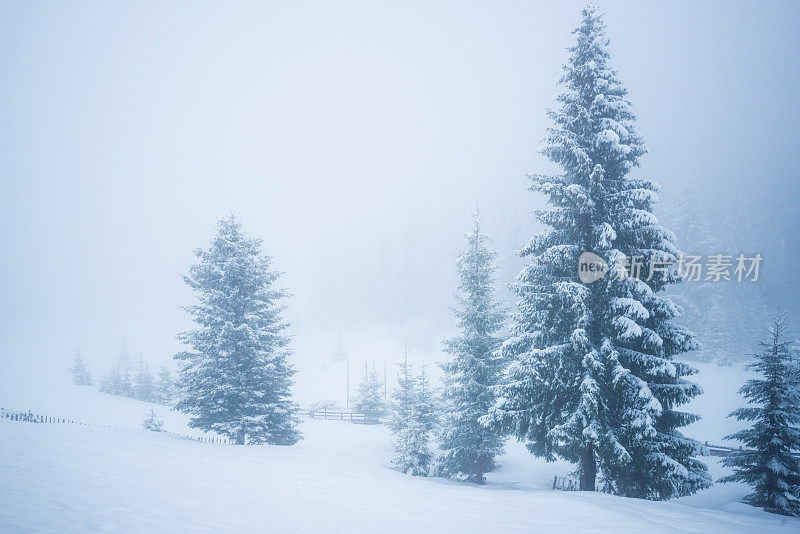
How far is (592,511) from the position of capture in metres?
8.73

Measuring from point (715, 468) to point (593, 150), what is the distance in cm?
2103

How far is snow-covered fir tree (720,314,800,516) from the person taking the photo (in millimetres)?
13961

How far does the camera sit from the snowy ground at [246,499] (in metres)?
6.54

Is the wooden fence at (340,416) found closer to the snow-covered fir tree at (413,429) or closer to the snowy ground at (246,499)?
the snow-covered fir tree at (413,429)

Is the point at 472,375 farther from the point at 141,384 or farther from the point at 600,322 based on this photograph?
the point at 141,384

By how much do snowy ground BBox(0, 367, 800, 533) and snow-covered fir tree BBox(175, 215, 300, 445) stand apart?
408 cm

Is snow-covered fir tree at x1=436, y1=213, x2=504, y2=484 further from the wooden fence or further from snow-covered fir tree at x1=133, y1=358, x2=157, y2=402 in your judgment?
snow-covered fir tree at x1=133, y1=358, x2=157, y2=402

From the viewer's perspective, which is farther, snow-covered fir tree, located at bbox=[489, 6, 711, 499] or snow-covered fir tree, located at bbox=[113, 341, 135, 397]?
snow-covered fir tree, located at bbox=[113, 341, 135, 397]

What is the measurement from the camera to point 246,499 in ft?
26.6

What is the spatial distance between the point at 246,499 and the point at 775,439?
17909 millimetres

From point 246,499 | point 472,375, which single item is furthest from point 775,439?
point 246,499

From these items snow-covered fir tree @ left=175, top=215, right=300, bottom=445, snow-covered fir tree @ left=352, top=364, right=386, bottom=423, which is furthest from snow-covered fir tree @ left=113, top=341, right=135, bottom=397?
snow-covered fir tree @ left=175, top=215, right=300, bottom=445

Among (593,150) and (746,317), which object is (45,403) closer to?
(593,150)

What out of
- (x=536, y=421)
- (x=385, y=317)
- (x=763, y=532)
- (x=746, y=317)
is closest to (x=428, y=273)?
(x=385, y=317)
